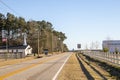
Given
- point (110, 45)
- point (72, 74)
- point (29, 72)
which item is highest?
point (110, 45)

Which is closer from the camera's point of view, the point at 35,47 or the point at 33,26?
the point at 35,47

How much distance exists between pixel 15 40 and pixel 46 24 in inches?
1980

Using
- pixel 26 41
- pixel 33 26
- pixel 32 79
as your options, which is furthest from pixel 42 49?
pixel 32 79

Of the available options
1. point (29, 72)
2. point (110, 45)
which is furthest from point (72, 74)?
point (110, 45)

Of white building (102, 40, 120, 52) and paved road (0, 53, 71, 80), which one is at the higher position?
white building (102, 40, 120, 52)

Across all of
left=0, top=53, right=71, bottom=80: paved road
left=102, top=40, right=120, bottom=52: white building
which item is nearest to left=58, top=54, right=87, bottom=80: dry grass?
left=0, top=53, right=71, bottom=80: paved road

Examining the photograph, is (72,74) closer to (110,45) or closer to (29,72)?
(29,72)

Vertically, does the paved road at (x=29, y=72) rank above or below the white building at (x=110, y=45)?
below

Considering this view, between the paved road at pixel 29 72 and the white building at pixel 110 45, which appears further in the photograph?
the white building at pixel 110 45

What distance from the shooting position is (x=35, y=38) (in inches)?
4353

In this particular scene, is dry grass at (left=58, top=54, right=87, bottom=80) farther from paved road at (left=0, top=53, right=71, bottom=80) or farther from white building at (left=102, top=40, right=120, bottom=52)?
white building at (left=102, top=40, right=120, bottom=52)

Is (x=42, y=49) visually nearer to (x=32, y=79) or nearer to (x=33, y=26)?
(x=33, y=26)

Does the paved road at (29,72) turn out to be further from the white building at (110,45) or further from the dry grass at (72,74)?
the white building at (110,45)

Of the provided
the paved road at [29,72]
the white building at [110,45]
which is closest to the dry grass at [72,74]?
the paved road at [29,72]
